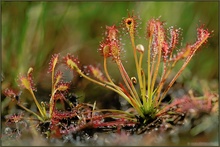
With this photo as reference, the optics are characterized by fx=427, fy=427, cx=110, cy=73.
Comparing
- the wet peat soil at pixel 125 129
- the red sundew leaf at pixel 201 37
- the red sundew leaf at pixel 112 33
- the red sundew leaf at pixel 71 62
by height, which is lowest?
the wet peat soil at pixel 125 129

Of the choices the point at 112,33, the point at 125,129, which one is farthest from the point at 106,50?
the point at 125,129

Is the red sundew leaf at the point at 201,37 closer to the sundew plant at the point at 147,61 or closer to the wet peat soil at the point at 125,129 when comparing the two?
the sundew plant at the point at 147,61

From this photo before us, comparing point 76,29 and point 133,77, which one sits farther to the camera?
point 76,29

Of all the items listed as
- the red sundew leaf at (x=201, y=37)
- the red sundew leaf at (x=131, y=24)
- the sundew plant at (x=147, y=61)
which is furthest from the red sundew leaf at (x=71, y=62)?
the red sundew leaf at (x=201, y=37)

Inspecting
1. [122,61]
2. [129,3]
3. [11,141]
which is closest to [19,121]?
[11,141]

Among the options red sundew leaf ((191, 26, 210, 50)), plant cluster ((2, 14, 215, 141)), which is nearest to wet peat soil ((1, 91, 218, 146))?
plant cluster ((2, 14, 215, 141))

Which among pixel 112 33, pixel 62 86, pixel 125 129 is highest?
pixel 112 33

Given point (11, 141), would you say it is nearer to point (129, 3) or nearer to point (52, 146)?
point (52, 146)

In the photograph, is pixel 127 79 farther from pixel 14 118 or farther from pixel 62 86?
pixel 14 118
